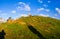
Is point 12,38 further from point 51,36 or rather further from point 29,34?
point 51,36

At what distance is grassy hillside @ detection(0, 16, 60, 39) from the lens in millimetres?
39088

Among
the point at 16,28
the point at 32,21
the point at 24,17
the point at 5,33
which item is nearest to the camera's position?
the point at 5,33

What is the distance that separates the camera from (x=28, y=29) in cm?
4294

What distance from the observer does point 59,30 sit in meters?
44.5

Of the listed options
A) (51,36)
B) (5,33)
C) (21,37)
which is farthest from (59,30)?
(5,33)

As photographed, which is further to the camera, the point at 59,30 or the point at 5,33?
the point at 59,30

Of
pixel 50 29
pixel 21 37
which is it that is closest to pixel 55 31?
pixel 50 29

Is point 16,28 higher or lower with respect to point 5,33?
higher

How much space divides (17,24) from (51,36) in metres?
11.7

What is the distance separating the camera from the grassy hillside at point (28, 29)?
39088 millimetres

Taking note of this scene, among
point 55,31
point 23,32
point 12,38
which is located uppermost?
point 55,31

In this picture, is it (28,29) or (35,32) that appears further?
(28,29)

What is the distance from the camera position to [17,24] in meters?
45.5

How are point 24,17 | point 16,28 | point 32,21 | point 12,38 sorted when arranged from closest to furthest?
1. point 12,38
2. point 16,28
3. point 32,21
4. point 24,17
